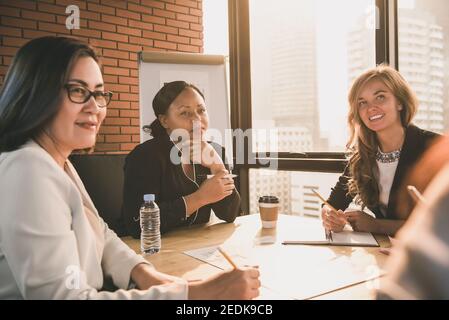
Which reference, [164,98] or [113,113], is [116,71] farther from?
[164,98]

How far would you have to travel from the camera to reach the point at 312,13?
126 inches

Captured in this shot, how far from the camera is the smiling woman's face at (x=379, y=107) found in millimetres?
1958

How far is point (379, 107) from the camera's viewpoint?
196 centimetres

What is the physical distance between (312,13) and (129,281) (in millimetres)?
2883

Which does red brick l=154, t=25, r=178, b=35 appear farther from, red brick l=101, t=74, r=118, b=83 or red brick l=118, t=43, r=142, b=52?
red brick l=101, t=74, r=118, b=83

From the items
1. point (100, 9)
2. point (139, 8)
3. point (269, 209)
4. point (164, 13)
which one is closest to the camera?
→ point (269, 209)

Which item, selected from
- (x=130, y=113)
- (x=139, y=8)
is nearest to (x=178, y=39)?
(x=139, y=8)

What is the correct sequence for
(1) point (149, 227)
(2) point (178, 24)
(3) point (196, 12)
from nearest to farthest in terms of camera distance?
1. (1) point (149, 227)
2. (2) point (178, 24)
3. (3) point (196, 12)

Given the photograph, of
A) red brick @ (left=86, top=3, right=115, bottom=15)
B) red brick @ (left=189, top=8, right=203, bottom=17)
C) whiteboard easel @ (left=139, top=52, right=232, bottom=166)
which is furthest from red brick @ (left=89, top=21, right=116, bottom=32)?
red brick @ (left=189, top=8, right=203, bottom=17)

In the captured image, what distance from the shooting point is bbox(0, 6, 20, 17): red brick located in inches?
126

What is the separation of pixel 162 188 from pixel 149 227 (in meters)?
0.38

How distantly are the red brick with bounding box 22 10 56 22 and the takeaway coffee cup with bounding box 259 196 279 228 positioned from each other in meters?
2.90

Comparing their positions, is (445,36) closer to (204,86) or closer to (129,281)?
(204,86)

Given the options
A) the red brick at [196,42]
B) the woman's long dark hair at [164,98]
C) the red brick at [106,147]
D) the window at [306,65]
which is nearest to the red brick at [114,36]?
the red brick at [196,42]
